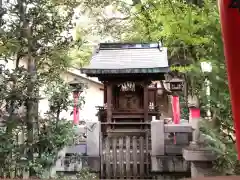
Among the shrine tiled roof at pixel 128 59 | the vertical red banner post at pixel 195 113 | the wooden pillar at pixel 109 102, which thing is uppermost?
the shrine tiled roof at pixel 128 59

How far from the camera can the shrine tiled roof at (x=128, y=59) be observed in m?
10.9

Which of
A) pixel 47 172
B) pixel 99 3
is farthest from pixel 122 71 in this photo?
pixel 47 172

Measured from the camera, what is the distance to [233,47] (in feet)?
3.56

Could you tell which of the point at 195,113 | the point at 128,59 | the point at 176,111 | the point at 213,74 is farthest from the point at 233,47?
the point at 128,59

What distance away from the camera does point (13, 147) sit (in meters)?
4.84

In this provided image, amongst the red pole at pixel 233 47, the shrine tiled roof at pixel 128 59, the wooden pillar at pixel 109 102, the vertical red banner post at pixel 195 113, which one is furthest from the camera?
the wooden pillar at pixel 109 102

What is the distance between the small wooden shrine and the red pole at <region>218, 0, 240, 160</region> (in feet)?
31.9

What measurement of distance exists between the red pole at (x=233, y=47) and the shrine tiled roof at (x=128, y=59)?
9717mm

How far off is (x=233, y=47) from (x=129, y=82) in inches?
413

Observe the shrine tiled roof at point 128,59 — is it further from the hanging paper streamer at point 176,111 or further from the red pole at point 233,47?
the red pole at point 233,47

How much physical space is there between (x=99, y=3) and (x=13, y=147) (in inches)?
362

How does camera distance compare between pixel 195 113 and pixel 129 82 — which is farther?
pixel 129 82

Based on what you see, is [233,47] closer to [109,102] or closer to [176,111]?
[176,111]

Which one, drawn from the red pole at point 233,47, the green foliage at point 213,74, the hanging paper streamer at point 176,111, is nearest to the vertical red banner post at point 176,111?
the hanging paper streamer at point 176,111
